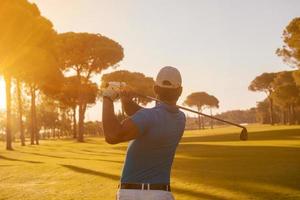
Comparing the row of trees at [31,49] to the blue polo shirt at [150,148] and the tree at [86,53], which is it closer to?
the tree at [86,53]

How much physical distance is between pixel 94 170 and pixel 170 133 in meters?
15.8

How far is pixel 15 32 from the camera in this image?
1768 inches

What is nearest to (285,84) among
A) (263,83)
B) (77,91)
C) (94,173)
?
(263,83)

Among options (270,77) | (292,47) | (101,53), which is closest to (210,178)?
(292,47)

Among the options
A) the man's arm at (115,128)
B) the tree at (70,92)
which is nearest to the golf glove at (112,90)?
the man's arm at (115,128)

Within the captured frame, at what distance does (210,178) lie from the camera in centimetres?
1563

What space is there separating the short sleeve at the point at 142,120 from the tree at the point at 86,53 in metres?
61.5

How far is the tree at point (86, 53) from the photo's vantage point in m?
65.9

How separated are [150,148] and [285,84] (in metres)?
91.5

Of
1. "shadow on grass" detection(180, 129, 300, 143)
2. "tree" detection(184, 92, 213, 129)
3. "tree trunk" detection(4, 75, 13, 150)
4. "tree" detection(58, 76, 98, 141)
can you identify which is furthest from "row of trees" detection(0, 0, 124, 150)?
"tree" detection(184, 92, 213, 129)

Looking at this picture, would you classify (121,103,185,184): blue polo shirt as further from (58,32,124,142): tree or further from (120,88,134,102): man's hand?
(58,32,124,142): tree

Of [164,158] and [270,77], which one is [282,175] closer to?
[164,158]

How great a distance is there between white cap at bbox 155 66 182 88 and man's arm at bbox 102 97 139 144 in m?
0.59

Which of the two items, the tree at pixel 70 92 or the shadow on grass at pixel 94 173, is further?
the tree at pixel 70 92
